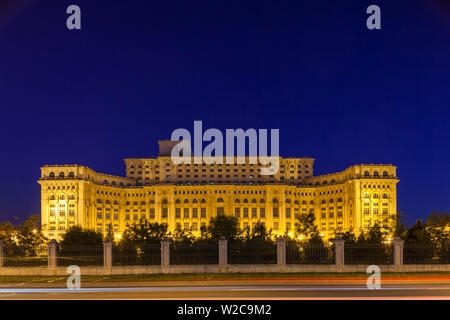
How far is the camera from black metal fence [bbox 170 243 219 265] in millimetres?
36656

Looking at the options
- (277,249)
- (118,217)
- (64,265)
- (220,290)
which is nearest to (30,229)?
(64,265)

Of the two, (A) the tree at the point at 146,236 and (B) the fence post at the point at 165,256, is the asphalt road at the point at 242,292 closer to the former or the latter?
(B) the fence post at the point at 165,256

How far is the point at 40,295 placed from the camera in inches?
958

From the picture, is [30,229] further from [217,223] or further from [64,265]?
[64,265]

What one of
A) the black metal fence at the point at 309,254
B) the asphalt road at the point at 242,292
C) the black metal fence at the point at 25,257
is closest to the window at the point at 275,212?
the black metal fence at the point at 309,254

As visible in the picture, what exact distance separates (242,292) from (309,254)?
13.7m

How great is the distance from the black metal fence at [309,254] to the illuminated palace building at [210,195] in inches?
4276

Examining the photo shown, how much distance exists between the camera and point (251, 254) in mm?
36656

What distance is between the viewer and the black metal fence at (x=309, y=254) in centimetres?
3678

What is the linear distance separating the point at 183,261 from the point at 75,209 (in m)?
115

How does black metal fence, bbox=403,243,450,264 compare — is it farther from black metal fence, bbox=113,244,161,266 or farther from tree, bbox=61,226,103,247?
tree, bbox=61,226,103,247

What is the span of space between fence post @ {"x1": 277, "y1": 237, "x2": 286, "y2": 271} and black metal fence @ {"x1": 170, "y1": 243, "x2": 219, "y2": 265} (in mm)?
4658

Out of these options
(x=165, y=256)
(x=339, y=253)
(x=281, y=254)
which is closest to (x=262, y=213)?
(x=339, y=253)

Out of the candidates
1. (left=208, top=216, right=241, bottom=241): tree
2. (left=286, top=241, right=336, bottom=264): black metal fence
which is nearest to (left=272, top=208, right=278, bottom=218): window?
(left=208, top=216, right=241, bottom=241): tree
